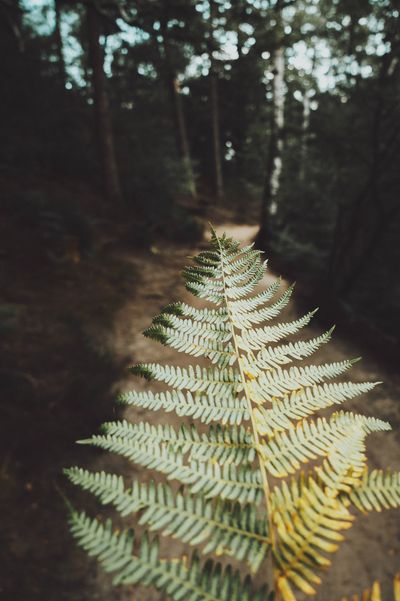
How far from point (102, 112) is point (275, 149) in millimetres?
5876

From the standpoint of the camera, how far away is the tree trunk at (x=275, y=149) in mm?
11180

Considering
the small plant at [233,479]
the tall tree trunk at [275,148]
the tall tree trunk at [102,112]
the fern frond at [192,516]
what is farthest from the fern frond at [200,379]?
the tall tree trunk at [102,112]

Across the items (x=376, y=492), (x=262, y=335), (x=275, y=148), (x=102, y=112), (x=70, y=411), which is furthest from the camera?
(x=275, y=148)

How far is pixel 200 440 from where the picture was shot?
1066 millimetres

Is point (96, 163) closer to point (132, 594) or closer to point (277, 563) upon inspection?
point (132, 594)

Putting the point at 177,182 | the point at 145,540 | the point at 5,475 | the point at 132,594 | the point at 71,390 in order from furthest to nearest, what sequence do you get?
the point at 177,182 → the point at 71,390 → the point at 5,475 → the point at 132,594 → the point at 145,540

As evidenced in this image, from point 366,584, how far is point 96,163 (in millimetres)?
13428

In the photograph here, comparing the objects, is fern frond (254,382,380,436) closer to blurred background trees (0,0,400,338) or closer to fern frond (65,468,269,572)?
fern frond (65,468,269,572)

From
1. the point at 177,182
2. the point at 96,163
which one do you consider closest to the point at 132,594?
the point at 96,163

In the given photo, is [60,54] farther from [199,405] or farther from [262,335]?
[199,405]

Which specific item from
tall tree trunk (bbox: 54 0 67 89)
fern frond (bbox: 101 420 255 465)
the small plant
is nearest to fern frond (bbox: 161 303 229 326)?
the small plant

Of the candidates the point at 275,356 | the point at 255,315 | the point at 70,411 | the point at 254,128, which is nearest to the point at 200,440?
the point at 275,356

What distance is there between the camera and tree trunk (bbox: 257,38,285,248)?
1118 centimetres

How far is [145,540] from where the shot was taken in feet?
2.56
